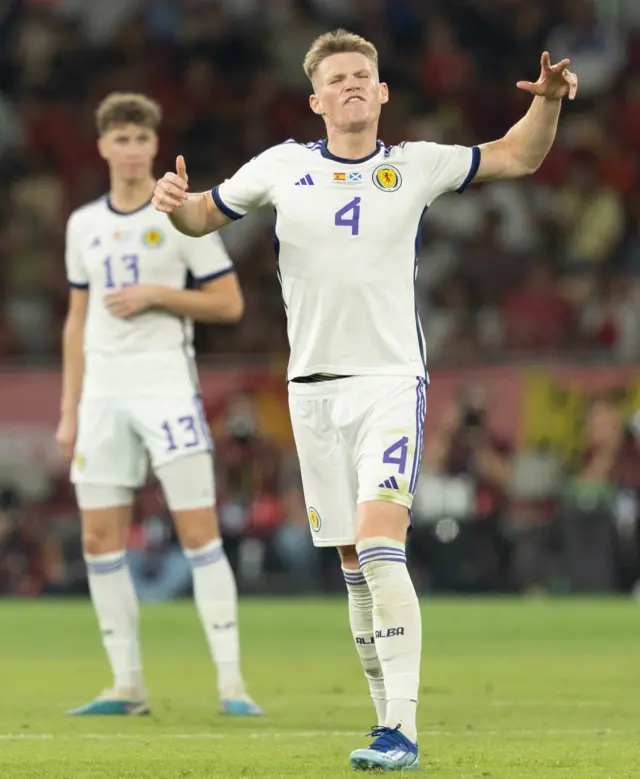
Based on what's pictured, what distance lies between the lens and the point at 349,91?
6754mm

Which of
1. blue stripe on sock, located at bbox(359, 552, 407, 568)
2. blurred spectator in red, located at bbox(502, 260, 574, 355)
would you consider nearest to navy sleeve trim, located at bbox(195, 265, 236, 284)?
blue stripe on sock, located at bbox(359, 552, 407, 568)

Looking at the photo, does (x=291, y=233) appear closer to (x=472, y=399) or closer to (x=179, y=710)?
(x=179, y=710)

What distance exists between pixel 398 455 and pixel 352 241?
2.63 feet

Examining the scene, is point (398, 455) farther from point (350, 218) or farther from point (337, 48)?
point (337, 48)

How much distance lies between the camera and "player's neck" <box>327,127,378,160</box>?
22.3 ft

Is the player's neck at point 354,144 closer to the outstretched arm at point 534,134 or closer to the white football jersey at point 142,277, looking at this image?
the outstretched arm at point 534,134

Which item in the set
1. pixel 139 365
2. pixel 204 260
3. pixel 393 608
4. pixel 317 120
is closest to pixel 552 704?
pixel 139 365

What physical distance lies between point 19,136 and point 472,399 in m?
8.29

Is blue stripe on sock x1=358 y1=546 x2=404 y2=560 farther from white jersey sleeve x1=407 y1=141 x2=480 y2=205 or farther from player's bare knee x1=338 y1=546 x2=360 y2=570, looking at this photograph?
white jersey sleeve x1=407 y1=141 x2=480 y2=205

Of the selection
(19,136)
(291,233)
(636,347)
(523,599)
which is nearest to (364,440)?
(291,233)

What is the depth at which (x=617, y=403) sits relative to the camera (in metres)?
18.3

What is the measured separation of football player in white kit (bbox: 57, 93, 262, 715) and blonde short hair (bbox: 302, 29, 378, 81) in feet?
7.87

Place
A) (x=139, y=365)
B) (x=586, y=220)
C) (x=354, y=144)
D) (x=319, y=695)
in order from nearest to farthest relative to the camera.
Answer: (x=354, y=144) < (x=139, y=365) < (x=319, y=695) < (x=586, y=220)

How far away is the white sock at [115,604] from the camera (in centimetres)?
925
